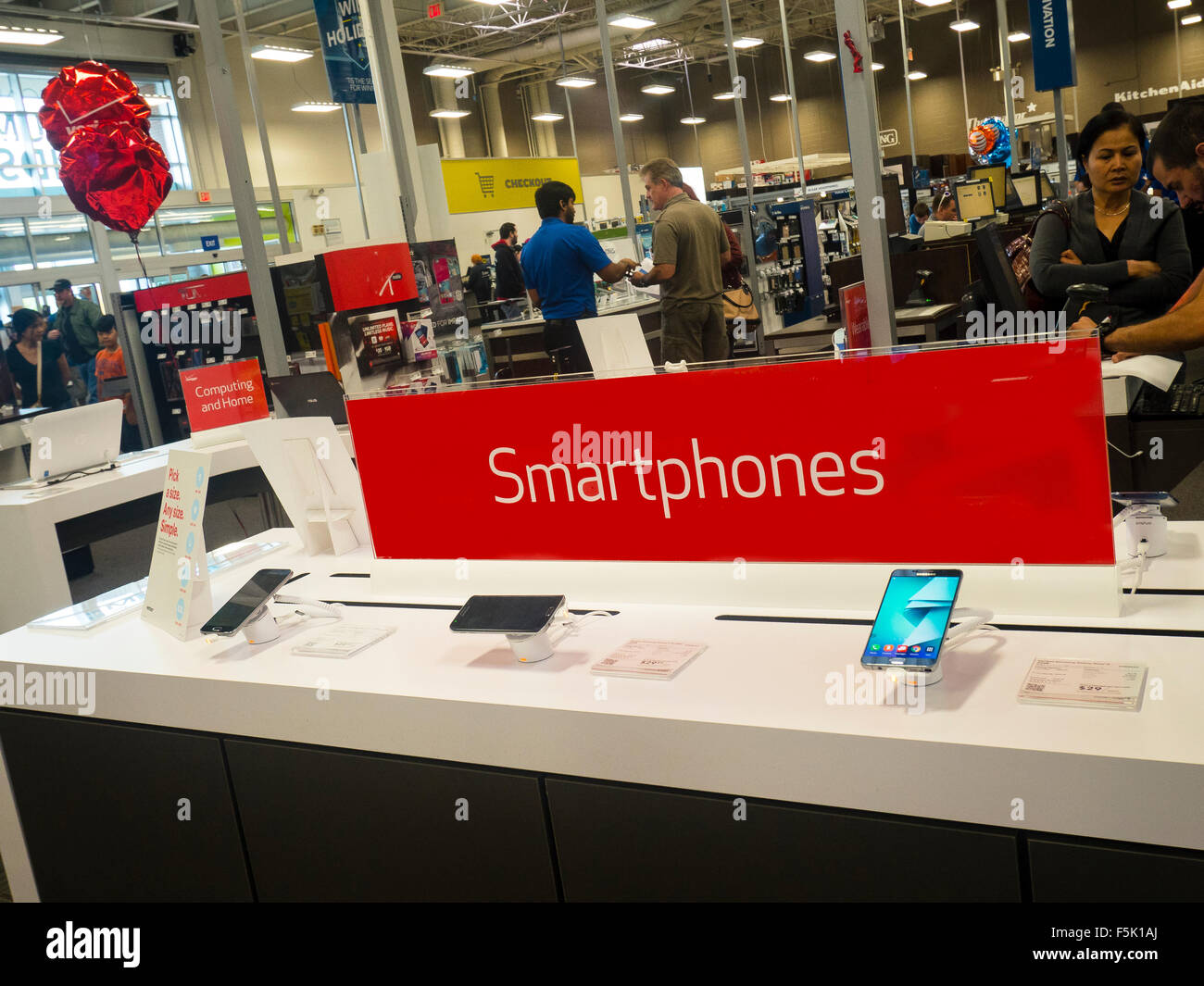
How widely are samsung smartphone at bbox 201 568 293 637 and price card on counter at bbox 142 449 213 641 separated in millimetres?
121

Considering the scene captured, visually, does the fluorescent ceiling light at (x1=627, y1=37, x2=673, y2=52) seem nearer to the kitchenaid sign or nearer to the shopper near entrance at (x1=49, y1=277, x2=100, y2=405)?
the kitchenaid sign

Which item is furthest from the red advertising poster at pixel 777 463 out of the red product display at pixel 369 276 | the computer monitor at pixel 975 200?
the computer monitor at pixel 975 200

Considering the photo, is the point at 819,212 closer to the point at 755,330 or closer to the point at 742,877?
the point at 755,330

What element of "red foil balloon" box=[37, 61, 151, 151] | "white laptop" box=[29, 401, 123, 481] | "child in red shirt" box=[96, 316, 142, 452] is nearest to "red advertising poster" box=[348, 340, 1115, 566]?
"white laptop" box=[29, 401, 123, 481]

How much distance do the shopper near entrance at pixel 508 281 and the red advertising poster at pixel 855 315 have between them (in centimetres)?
703

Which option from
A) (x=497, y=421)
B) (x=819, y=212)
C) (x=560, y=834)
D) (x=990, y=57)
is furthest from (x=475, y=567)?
(x=990, y=57)

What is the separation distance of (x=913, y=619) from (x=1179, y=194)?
116 inches

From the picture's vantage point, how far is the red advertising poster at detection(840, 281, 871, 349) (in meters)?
3.02

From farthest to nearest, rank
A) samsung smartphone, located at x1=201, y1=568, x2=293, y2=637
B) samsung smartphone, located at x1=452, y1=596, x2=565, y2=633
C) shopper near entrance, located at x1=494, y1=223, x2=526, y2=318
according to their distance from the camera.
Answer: shopper near entrance, located at x1=494, y1=223, x2=526, y2=318
samsung smartphone, located at x1=201, y1=568, x2=293, y2=637
samsung smartphone, located at x1=452, y1=596, x2=565, y2=633

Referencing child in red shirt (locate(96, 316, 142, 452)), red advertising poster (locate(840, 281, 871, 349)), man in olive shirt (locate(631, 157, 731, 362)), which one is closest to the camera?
red advertising poster (locate(840, 281, 871, 349))

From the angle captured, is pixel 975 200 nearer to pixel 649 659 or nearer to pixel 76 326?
pixel 76 326

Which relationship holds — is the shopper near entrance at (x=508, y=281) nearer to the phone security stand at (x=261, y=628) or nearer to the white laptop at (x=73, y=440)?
the white laptop at (x=73, y=440)

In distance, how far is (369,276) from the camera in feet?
19.6

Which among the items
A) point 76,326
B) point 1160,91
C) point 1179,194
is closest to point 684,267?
A: point 1179,194
